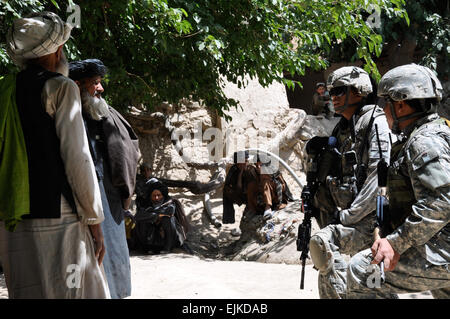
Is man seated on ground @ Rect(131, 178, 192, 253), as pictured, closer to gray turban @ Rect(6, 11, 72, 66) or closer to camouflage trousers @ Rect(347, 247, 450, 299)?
camouflage trousers @ Rect(347, 247, 450, 299)

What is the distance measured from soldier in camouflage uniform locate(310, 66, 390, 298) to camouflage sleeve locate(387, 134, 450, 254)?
63 cm

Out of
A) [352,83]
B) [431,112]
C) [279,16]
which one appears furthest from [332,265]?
[279,16]

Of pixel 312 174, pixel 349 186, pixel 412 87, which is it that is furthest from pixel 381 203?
pixel 312 174

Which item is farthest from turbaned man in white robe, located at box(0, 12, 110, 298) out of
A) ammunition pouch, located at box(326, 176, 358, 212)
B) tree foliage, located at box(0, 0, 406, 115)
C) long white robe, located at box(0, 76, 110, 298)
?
tree foliage, located at box(0, 0, 406, 115)

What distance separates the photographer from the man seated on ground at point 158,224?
28.2 feet

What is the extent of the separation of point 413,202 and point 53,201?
5.28ft

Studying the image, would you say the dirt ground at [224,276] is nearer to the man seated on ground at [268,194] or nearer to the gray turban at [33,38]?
the man seated on ground at [268,194]

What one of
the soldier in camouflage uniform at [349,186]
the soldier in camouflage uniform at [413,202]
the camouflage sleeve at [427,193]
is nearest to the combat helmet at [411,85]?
the soldier in camouflage uniform at [413,202]

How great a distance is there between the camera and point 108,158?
295cm

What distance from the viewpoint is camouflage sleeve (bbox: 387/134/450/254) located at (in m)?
2.26

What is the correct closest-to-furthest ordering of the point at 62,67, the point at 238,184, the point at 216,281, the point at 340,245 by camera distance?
1. the point at 62,67
2. the point at 340,245
3. the point at 216,281
4. the point at 238,184

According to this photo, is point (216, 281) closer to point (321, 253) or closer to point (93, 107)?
point (321, 253)

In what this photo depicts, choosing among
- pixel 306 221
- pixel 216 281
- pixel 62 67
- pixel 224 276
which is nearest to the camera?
pixel 62 67

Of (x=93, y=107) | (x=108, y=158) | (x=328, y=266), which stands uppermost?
(x=93, y=107)
